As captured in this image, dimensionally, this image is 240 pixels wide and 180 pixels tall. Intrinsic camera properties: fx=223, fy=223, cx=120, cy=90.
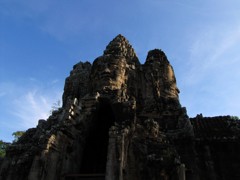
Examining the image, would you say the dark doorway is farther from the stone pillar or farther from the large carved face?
the stone pillar

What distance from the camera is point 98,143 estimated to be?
52.5 ft

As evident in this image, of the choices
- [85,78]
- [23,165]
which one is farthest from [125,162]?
[85,78]

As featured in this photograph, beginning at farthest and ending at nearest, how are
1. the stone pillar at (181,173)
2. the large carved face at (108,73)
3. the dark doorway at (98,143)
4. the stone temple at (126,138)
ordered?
the large carved face at (108,73)
the dark doorway at (98,143)
the stone temple at (126,138)
the stone pillar at (181,173)

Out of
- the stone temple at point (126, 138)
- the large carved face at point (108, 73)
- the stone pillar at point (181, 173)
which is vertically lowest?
the stone pillar at point (181, 173)

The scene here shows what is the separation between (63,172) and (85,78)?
1439 centimetres

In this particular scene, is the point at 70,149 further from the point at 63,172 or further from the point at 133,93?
the point at 133,93

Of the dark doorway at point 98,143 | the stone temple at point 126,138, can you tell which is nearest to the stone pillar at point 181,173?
the stone temple at point 126,138

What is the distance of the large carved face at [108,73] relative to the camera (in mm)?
→ 18297

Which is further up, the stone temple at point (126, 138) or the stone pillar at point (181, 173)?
the stone temple at point (126, 138)

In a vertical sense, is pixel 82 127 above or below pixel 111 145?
above

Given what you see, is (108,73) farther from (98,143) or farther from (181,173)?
(181,173)

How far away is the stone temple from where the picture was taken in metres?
11.1

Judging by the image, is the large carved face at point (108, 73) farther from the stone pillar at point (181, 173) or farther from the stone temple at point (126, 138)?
the stone pillar at point (181, 173)

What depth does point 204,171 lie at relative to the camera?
577 inches
